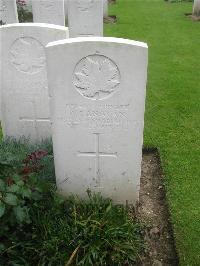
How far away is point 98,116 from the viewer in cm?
347

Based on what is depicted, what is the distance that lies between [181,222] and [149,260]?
1.94ft

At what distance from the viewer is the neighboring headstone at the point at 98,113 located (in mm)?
3199

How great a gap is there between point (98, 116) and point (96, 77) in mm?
365

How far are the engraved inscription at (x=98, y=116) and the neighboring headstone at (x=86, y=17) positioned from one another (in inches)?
146

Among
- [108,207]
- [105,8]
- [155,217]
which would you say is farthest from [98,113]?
[105,8]

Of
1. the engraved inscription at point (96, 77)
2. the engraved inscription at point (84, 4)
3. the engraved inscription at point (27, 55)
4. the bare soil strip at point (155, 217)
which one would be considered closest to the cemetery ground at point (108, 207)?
the bare soil strip at point (155, 217)

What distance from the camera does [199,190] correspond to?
4.23 meters

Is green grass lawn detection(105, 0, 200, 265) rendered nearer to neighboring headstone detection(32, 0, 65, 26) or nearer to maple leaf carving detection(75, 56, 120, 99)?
maple leaf carving detection(75, 56, 120, 99)

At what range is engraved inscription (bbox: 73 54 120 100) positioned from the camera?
325 centimetres

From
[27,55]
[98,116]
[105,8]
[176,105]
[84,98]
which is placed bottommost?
[176,105]

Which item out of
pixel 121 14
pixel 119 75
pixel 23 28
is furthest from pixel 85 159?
pixel 121 14

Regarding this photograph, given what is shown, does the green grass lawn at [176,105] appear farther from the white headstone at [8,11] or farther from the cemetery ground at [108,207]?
the white headstone at [8,11]

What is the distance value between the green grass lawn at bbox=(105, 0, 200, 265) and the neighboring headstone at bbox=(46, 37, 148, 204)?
2.04ft

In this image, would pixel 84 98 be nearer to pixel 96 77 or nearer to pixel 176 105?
pixel 96 77
